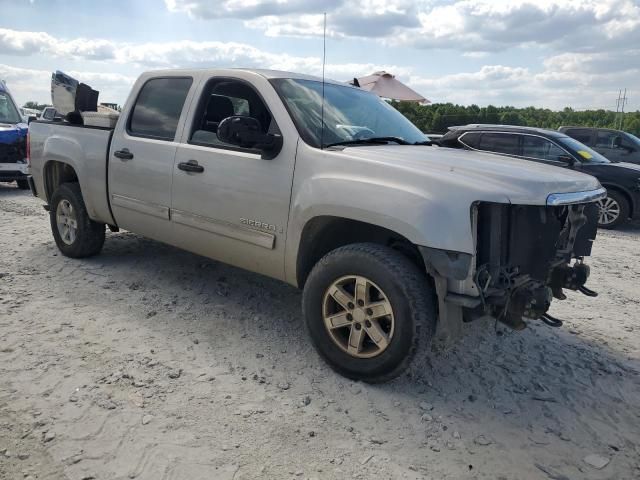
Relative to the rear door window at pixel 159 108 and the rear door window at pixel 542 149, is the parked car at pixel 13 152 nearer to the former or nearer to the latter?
the rear door window at pixel 159 108

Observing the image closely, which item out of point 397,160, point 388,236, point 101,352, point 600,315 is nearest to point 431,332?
point 388,236

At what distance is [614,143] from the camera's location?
38.5 feet

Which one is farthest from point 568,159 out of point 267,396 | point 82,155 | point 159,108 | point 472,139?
point 267,396

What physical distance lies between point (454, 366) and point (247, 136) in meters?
2.04

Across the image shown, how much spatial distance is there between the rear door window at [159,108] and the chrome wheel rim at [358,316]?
204 centimetres

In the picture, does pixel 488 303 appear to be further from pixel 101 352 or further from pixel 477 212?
pixel 101 352

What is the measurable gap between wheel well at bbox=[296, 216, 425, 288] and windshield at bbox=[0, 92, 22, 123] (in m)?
10.2

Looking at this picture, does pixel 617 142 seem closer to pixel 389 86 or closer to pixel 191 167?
pixel 389 86

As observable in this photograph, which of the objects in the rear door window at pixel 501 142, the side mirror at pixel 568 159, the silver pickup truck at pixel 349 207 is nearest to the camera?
the silver pickup truck at pixel 349 207

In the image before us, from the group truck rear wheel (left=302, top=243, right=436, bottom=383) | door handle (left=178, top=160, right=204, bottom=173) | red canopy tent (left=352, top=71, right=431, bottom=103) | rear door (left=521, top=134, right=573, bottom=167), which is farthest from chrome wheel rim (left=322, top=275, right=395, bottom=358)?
red canopy tent (left=352, top=71, right=431, bottom=103)

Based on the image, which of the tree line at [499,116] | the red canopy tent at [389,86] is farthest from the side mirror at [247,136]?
the tree line at [499,116]

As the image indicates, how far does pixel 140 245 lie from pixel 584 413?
4896 mm

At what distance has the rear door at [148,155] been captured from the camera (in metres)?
4.47

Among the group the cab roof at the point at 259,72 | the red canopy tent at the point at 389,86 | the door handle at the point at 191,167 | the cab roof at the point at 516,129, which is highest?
the red canopy tent at the point at 389,86
